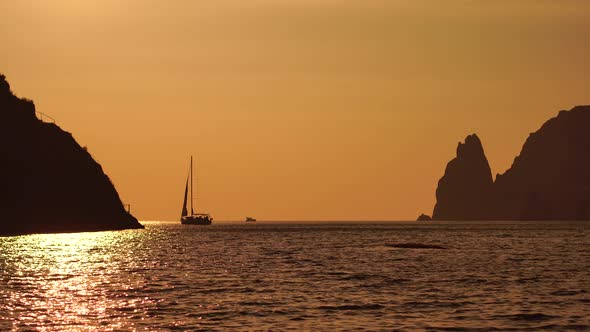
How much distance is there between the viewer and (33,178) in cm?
18100

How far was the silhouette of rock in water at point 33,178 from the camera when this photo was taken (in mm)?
173875

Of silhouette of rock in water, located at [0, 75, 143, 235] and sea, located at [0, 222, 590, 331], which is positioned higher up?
silhouette of rock in water, located at [0, 75, 143, 235]

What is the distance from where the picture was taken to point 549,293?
60.4m

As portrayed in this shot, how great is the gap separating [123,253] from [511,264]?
50.7 metres

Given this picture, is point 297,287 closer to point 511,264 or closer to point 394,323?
point 394,323

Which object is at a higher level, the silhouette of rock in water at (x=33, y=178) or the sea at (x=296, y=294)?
the silhouette of rock in water at (x=33, y=178)

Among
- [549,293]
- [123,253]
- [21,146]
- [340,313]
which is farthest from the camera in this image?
[21,146]

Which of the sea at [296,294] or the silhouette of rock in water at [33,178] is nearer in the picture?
the sea at [296,294]

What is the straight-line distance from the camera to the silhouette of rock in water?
17388 centimetres

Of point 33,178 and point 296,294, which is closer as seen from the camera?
point 296,294

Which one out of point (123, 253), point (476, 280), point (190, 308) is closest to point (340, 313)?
point (190, 308)

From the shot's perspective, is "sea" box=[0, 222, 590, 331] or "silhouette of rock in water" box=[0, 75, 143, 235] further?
"silhouette of rock in water" box=[0, 75, 143, 235]

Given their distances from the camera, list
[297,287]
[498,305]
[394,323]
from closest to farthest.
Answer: [394,323]
[498,305]
[297,287]

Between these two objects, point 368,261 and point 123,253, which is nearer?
point 368,261
